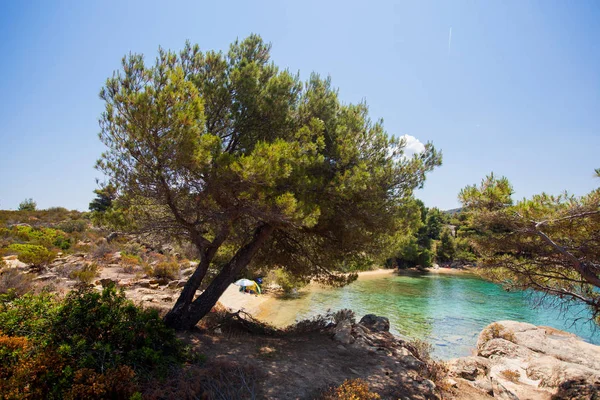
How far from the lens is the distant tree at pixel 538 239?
20.3ft

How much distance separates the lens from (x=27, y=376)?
363cm

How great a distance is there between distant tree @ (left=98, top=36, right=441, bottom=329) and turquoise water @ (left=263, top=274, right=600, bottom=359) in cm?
738

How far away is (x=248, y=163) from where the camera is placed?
5457 mm

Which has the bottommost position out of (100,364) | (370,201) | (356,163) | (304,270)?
(100,364)

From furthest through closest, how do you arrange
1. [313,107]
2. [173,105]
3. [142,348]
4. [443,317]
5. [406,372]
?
[443,317], [313,107], [406,372], [173,105], [142,348]

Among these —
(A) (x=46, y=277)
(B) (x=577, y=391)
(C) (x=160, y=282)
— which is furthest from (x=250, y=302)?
(B) (x=577, y=391)

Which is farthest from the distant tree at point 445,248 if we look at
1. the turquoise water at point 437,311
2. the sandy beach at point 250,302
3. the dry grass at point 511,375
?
the dry grass at point 511,375

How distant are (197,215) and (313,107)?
13.2 feet

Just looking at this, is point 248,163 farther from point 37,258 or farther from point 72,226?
point 72,226

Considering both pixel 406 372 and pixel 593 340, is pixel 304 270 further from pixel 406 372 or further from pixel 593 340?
pixel 593 340

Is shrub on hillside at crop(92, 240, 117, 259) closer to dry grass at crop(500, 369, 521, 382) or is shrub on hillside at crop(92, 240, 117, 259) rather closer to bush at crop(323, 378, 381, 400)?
A: bush at crop(323, 378, 381, 400)

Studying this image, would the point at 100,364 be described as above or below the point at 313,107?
below

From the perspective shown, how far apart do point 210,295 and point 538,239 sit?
27.1 feet

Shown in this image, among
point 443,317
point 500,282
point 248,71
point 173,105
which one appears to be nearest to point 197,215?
point 173,105
